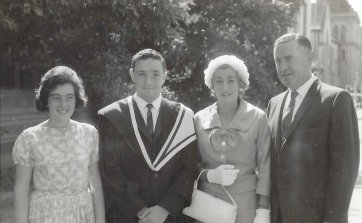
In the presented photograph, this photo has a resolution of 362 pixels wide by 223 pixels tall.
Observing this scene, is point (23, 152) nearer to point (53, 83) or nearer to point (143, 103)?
point (53, 83)

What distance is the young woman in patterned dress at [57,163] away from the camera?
3.33m

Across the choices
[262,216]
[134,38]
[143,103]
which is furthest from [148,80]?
[134,38]

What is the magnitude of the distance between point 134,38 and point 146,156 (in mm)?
4316

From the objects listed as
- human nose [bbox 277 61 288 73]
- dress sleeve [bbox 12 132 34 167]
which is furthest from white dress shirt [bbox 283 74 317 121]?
dress sleeve [bbox 12 132 34 167]

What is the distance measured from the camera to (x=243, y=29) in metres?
9.85

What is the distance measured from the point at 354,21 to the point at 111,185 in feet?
227

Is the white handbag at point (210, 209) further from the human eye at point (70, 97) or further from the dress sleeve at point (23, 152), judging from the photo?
the dress sleeve at point (23, 152)

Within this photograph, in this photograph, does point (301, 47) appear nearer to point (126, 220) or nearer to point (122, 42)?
point (126, 220)

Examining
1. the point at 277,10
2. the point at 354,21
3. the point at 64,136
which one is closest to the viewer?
the point at 64,136

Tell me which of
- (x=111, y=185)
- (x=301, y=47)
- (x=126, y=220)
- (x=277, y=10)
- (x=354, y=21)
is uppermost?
(x=354, y=21)

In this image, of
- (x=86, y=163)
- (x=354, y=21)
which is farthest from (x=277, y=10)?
(x=354, y=21)

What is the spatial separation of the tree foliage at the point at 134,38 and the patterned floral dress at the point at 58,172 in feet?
8.54

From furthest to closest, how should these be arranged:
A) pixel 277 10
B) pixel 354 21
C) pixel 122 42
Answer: pixel 354 21
pixel 277 10
pixel 122 42

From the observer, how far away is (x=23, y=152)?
3.29 metres
